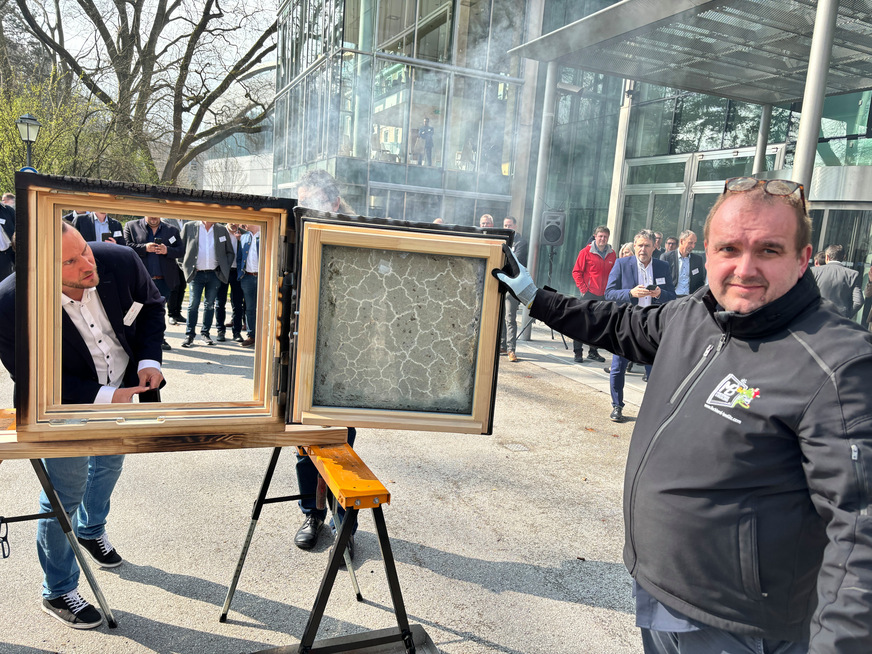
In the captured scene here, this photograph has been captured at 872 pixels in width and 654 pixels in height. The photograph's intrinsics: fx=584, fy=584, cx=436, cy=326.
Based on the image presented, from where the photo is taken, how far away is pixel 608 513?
3.74 m

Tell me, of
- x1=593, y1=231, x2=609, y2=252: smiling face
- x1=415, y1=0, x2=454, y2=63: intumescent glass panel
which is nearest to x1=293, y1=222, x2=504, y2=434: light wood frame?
x1=593, y1=231, x2=609, y2=252: smiling face

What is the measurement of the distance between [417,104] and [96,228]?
940cm

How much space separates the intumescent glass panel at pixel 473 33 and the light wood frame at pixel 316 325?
14.4 m

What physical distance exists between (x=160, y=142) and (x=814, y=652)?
20898 mm

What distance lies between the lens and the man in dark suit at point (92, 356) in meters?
2.26

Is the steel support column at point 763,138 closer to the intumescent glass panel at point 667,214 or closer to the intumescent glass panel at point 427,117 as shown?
the intumescent glass panel at point 667,214

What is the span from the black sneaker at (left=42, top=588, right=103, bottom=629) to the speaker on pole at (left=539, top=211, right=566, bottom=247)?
26.4 ft

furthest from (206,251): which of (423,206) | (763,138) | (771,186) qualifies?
(763,138)

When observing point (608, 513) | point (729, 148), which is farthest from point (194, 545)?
point (729, 148)

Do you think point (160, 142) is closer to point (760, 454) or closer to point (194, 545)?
point (194, 545)

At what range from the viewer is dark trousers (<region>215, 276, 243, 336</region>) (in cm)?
805

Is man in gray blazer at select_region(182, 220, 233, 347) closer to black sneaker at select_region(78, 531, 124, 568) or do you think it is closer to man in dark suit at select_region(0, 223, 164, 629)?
black sneaker at select_region(78, 531, 124, 568)

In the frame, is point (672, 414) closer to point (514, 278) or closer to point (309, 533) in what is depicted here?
point (514, 278)

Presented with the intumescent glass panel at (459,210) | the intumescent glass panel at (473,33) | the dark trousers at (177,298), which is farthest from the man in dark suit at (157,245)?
the intumescent glass panel at (473,33)
